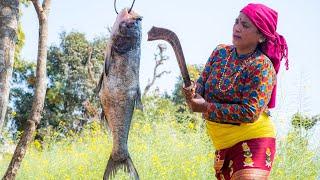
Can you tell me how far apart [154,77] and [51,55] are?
850cm

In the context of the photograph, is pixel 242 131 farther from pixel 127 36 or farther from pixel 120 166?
pixel 127 36

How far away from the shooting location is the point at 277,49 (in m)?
3.03

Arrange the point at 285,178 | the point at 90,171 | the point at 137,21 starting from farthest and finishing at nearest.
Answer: the point at 90,171, the point at 285,178, the point at 137,21

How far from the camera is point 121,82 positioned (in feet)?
7.81

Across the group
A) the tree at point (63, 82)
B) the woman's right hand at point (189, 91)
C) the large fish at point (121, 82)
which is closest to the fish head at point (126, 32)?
the large fish at point (121, 82)

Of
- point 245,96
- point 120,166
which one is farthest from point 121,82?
point 245,96

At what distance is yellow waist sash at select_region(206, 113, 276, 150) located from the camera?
9.79ft

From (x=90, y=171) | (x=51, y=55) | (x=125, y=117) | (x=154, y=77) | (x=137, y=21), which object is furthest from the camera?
(x=51, y=55)

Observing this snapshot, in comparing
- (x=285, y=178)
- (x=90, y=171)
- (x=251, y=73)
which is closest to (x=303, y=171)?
(x=285, y=178)

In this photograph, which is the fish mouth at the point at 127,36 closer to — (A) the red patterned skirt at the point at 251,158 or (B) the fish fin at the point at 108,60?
(B) the fish fin at the point at 108,60

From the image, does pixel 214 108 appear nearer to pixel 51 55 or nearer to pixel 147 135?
pixel 147 135

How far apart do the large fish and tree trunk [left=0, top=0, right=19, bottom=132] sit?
2.56 meters

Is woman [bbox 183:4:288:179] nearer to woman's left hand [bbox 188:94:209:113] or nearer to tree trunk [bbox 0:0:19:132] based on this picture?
woman's left hand [bbox 188:94:209:113]

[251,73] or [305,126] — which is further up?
[251,73]
